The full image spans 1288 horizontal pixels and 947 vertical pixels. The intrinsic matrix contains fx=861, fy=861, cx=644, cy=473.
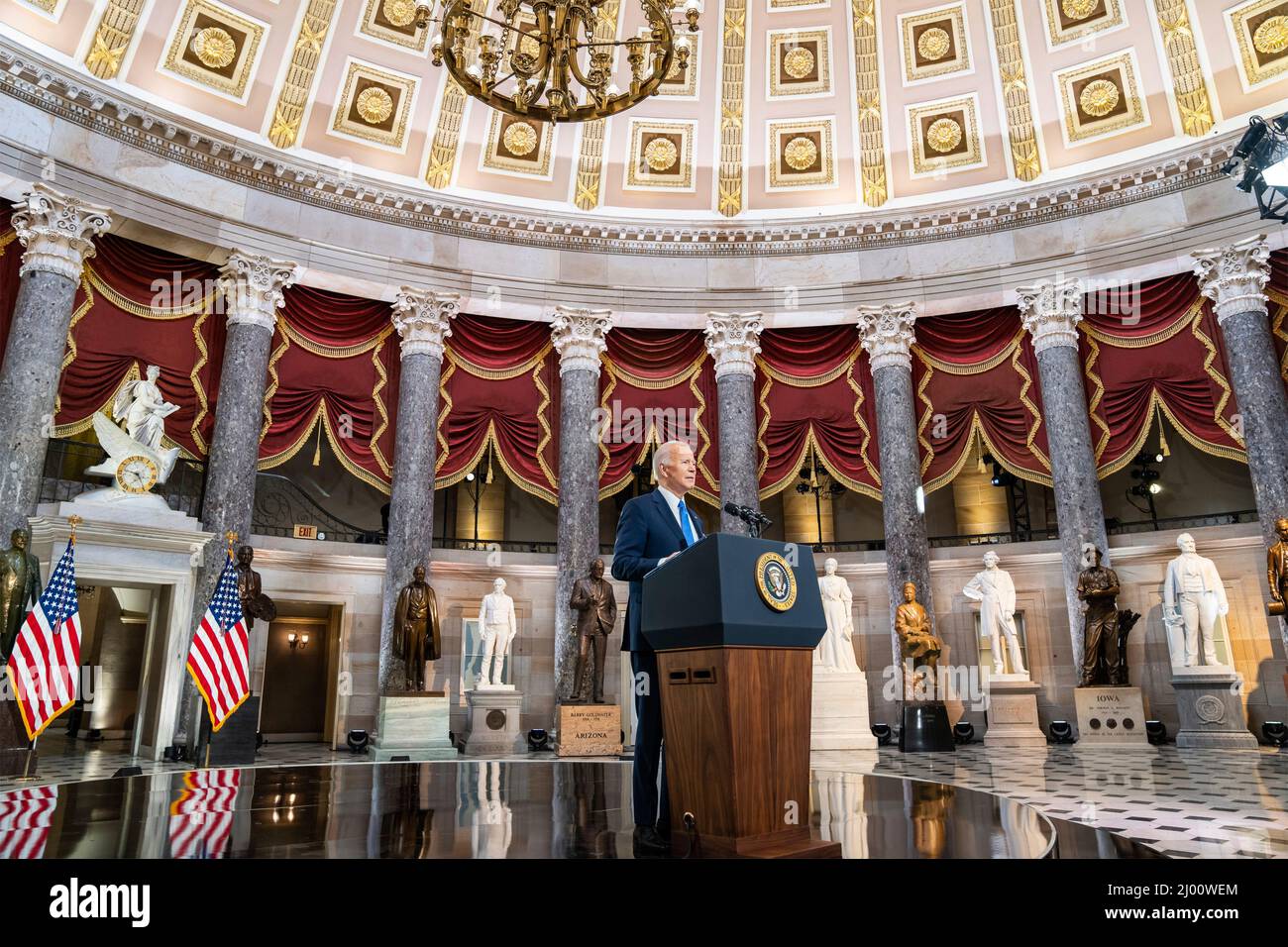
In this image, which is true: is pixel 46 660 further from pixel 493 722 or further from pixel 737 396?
pixel 737 396

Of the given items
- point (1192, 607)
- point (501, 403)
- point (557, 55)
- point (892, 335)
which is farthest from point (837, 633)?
point (557, 55)

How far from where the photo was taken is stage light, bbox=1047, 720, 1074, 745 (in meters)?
14.8

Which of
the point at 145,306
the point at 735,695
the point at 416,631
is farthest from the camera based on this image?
the point at 145,306

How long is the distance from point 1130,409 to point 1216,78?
6119 millimetres

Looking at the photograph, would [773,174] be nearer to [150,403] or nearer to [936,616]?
[936,616]

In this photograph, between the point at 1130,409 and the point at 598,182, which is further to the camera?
the point at 598,182

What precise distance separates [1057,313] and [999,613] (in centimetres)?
580

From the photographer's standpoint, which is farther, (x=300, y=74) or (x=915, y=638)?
(x=300, y=74)

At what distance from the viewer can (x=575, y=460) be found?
16219 mm

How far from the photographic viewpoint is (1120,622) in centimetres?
1384

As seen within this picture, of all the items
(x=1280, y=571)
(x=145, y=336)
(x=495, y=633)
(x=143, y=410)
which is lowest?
(x=495, y=633)

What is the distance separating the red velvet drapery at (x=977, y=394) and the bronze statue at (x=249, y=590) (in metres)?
11.9
